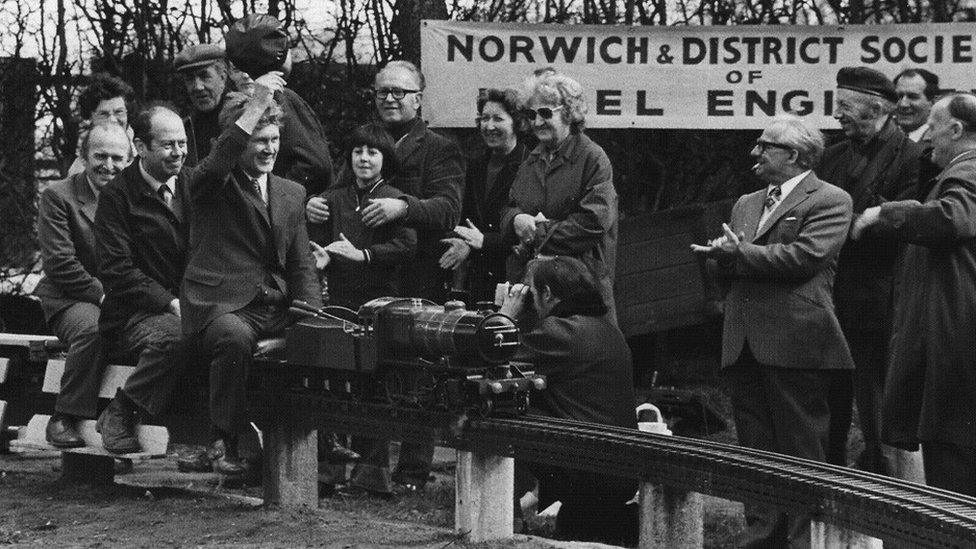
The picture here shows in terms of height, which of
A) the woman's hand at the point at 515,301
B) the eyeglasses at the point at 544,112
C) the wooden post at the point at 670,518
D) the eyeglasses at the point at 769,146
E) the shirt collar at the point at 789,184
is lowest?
the wooden post at the point at 670,518

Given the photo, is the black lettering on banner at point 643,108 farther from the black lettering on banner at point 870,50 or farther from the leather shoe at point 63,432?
the leather shoe at point 63,432

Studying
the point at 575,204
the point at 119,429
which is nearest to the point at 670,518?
the point at 575,204

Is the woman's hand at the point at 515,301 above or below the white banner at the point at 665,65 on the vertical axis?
below

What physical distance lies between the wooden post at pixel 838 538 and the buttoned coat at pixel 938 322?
4.14 ft

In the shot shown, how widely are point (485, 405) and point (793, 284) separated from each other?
4.56 feet

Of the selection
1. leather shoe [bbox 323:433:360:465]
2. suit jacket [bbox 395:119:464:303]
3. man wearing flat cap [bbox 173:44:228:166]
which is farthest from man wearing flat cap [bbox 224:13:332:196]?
leather shoe [bbox 323:433:360:465]

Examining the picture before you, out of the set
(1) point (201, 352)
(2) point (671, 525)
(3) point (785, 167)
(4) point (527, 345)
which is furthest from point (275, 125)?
(2) point (671, 525)

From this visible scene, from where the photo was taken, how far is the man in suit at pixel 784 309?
281 inches

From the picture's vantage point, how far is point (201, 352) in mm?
7945

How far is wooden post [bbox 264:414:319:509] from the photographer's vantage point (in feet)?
25.7

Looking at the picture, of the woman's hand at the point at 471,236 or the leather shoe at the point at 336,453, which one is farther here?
the woman's hand at the point at 471,236

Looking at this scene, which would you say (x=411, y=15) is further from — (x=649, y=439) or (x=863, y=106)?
(x=649, y=439)

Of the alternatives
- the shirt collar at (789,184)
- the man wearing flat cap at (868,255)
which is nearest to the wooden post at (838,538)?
the shirt collar at (789,184)

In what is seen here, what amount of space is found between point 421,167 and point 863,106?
231 cm
